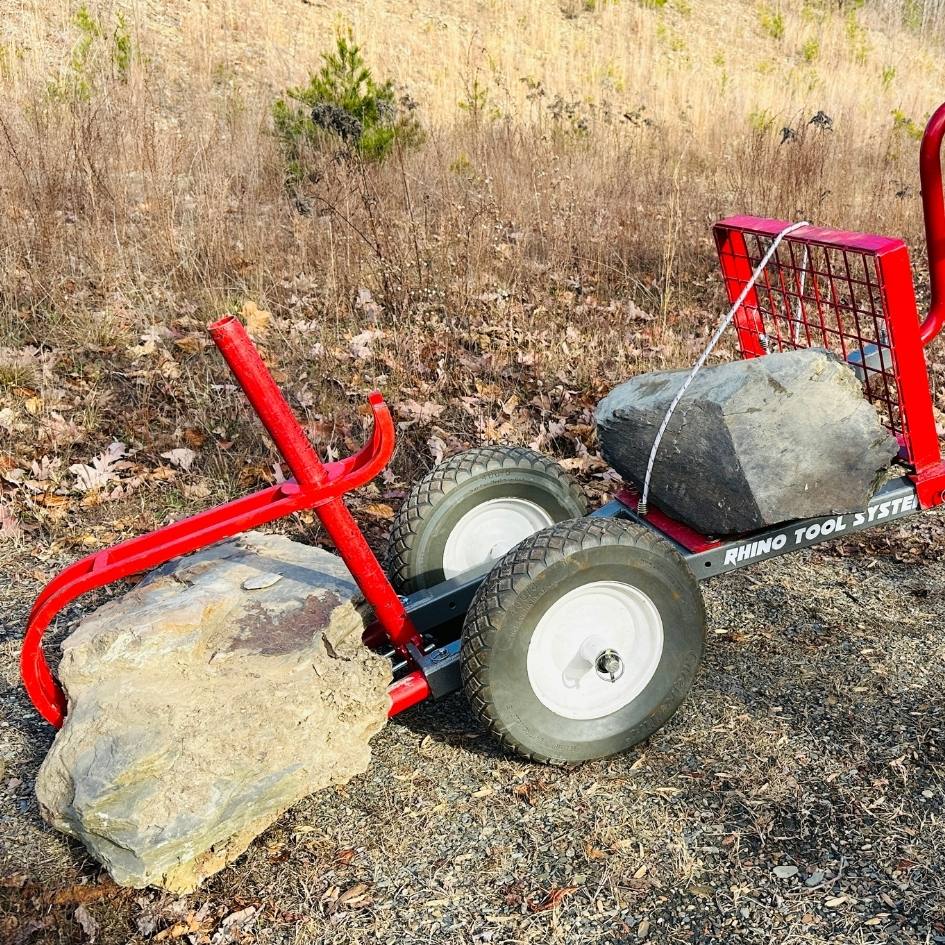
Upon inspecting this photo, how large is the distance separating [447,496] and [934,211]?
5.88 feet

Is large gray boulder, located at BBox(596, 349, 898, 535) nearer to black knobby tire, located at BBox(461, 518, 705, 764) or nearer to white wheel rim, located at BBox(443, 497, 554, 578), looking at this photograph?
black knobby tire, located at BBox(461, 518, 705, 764)

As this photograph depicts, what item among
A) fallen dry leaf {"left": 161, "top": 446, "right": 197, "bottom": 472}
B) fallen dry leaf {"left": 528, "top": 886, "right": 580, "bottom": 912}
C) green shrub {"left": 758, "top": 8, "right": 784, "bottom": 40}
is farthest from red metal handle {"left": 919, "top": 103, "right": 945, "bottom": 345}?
green shrub {"left": 758, "top": 8, "right": 784, "bottom": 40}

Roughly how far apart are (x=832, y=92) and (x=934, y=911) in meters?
11.4

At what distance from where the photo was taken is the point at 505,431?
429 cm

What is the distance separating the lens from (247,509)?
7.16ft

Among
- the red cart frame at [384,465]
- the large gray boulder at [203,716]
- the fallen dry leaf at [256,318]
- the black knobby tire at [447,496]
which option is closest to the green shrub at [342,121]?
the fallen dry leaf at [256,318]

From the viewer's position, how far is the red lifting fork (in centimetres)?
209

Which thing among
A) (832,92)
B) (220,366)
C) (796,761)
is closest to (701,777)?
(796,761)

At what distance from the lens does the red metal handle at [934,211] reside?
8.96ft

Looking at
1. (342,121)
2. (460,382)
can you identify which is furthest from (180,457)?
(342,121)

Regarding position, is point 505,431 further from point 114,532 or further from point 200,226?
point 200,226

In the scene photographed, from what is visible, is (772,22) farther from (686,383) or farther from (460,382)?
(686,383)

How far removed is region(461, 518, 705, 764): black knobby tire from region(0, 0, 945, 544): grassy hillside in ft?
5.86

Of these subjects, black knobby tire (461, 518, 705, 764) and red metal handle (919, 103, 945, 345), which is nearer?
black knobby tire (461, 518, 705, 764)
